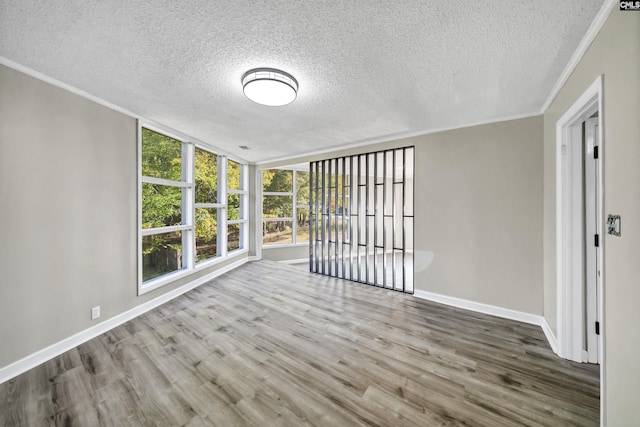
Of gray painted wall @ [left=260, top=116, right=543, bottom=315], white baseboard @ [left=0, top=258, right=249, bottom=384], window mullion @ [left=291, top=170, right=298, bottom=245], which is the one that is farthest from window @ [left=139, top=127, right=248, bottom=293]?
gray painted wall @ [left=260, top=116, right=543, bottom=315]

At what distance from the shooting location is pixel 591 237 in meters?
2.02

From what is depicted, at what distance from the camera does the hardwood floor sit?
1557 mm

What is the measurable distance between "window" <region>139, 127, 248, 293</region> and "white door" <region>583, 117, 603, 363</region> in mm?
4696

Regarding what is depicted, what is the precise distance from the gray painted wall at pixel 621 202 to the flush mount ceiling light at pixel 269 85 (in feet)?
6.39

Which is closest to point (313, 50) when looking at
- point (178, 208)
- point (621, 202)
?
point (621, 202)

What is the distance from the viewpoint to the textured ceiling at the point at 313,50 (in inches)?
53.2

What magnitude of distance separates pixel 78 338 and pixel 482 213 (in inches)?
184

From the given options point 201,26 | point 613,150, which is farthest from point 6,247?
point 613,150

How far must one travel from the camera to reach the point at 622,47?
3.92 ft

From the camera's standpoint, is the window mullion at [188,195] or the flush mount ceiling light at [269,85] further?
the window mullion at [188,195]

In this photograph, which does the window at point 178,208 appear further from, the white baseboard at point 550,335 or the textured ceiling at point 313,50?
the white baseboard at point 550,335

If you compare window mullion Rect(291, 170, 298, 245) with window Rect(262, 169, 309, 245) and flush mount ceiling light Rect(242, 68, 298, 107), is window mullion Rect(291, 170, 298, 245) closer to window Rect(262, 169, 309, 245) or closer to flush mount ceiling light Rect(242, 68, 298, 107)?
window Rect(262, 169, 309, 245)

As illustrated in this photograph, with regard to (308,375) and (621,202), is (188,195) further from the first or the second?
(621,202)

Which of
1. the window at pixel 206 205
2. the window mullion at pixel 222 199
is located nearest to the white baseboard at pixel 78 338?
the window at pixel 206 205
